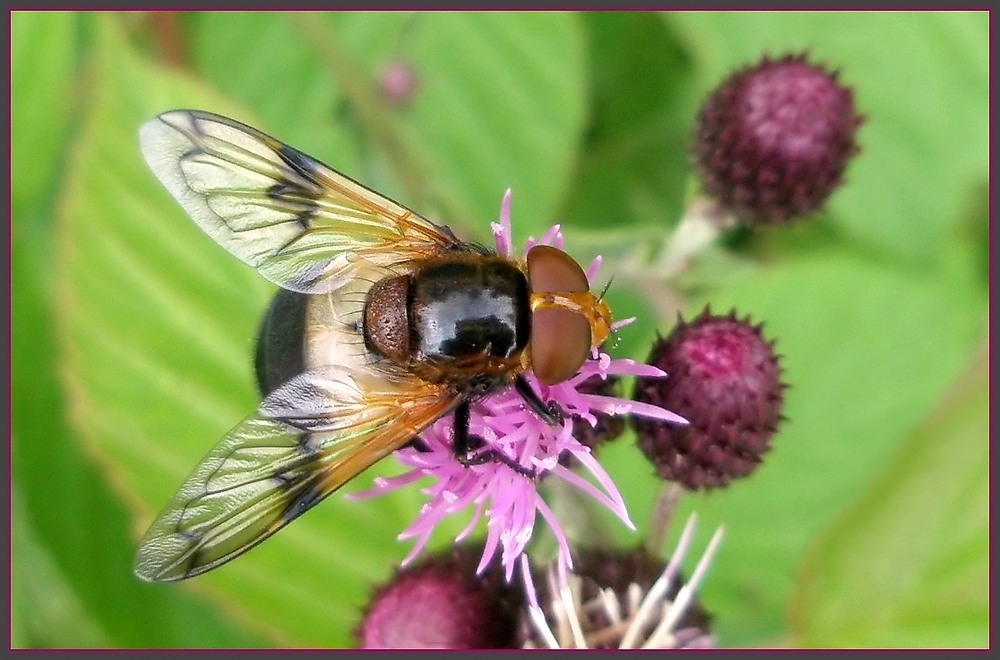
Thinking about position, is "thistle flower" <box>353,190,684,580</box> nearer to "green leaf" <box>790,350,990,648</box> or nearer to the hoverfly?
the hoverfly

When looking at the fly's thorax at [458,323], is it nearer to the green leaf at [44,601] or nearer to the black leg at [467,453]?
the black leg at [467,453]

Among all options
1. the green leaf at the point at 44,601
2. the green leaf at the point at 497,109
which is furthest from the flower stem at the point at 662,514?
the green leaf at the point at 44,601

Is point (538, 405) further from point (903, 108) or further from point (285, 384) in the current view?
point (903, 108)

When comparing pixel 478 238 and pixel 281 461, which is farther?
pixel 478 238

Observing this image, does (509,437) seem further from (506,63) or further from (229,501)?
(506,63)

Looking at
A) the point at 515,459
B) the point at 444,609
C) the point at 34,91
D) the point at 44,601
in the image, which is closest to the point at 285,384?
the point at 515,459
